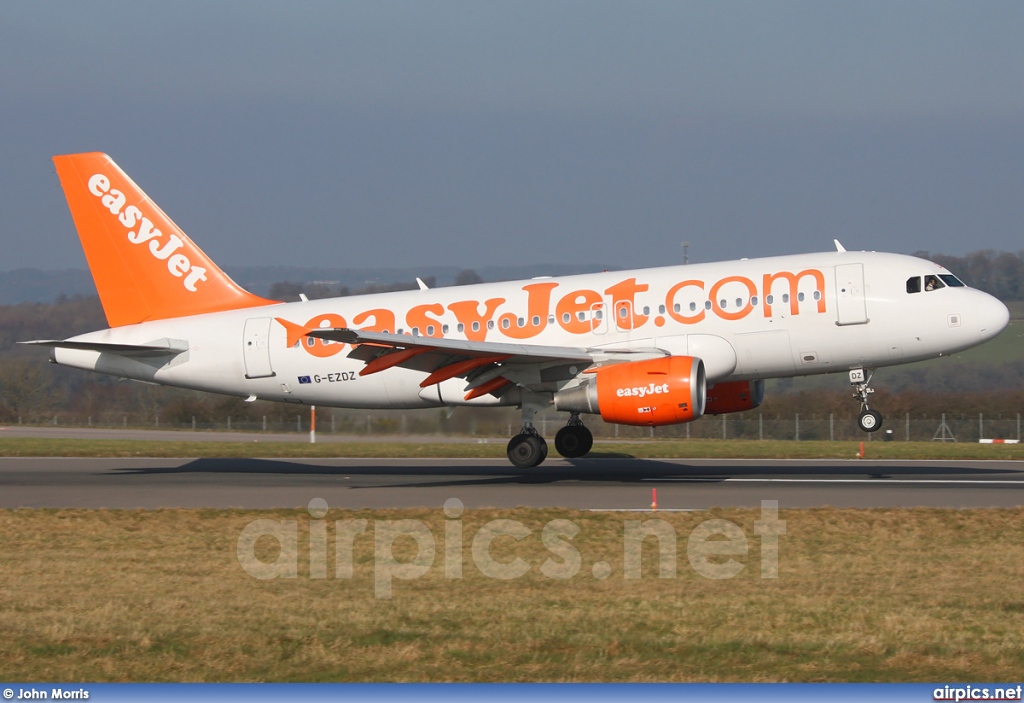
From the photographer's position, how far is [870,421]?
80.0 ft

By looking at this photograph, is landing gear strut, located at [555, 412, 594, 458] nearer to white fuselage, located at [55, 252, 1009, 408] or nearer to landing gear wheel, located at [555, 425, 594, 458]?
landing gear wheel, located at [555, 425, 594, 458]

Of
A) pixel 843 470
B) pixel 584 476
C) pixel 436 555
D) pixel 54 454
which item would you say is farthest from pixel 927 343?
pixel 54 454

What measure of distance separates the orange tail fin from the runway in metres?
4.12

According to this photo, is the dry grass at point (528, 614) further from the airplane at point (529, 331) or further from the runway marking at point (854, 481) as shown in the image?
the airplane at point (529, 331)

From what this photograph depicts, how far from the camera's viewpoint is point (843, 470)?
90.5ft

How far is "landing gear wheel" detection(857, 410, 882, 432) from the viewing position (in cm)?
2422

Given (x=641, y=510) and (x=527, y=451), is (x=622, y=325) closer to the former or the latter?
(x=527, y=451)

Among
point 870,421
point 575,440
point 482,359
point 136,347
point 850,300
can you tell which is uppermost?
point 850,300

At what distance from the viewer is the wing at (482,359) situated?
2373cm

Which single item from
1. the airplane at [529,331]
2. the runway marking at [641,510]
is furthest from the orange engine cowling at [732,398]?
the runway marking at [641,510]

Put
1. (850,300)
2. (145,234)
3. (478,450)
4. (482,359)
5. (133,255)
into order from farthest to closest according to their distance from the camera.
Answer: (478,450), (145,234), (133,255), (482,359), (850,300)

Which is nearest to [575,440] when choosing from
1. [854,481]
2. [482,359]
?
[482,359]

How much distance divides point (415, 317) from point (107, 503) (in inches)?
341

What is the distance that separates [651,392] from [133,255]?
13685mm
